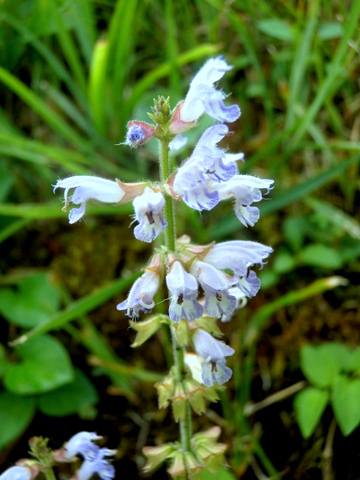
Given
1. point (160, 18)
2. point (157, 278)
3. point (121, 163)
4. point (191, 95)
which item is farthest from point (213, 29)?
point (157, 278)

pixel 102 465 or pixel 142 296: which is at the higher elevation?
pixel 142 296

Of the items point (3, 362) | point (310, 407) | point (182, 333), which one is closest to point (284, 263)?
point (310, 407)

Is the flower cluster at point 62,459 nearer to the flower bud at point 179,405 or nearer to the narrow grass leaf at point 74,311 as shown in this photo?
the flower bud at point 179,405

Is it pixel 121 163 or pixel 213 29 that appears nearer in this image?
pixel 213 29

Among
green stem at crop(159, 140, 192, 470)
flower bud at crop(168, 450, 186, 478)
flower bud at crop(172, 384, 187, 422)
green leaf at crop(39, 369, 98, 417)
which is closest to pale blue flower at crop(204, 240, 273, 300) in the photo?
green stem at crop(159, 140, 192, 470)

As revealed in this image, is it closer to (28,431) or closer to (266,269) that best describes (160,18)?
(266,269)

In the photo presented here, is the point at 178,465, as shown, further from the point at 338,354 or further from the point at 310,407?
the point at 338,354
